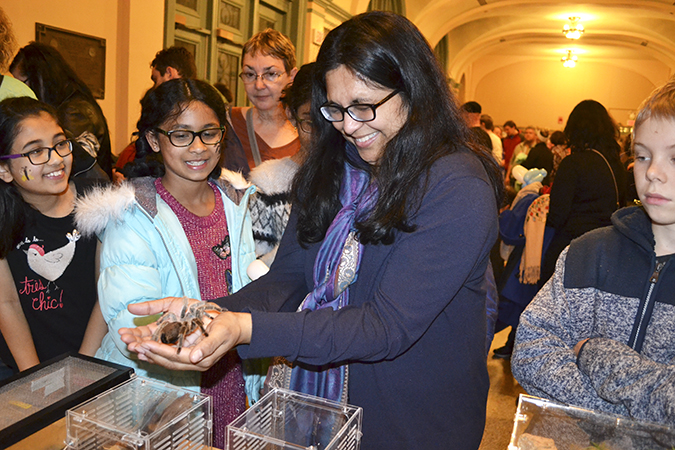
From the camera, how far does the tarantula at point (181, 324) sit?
46.0 inches

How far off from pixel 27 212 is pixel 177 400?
127 cm

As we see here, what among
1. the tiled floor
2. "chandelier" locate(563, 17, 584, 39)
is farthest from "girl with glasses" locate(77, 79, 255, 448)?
"chandelier" locate(563, 17, 584, 39)

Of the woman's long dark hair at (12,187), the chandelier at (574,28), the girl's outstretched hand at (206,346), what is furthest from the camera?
the chandelier at (574,28)

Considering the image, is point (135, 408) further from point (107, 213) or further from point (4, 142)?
point (4, 142)

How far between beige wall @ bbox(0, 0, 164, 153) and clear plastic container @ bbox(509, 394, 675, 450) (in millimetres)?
4370

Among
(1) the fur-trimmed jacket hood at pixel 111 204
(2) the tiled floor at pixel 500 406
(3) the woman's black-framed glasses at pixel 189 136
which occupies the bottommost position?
(2) the tiled floor at pixel 500 406

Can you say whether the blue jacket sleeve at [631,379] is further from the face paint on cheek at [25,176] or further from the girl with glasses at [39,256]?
the face paint on cheek at [25,176]

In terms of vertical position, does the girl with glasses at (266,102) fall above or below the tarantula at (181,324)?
above

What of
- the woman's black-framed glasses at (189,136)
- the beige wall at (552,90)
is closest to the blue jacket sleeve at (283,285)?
the woman's black-framed glasses at (189,136)

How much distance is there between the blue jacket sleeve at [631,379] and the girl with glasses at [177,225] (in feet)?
3.70

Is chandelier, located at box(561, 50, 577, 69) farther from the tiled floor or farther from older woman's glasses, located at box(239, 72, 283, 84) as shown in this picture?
older woman's glasses, located at box(239, 72, 283, 84)

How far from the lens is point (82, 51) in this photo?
4.33 meters

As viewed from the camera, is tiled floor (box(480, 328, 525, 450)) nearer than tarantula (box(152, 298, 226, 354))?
No

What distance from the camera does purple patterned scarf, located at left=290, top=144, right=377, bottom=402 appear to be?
4.44 ft
